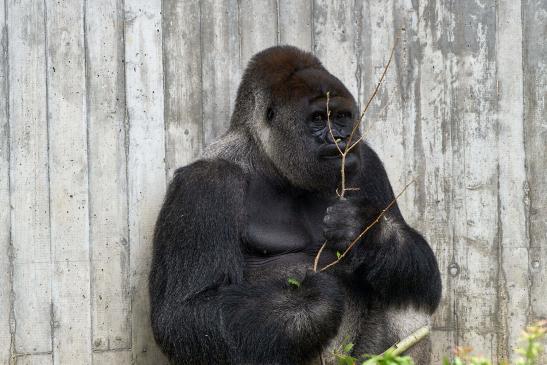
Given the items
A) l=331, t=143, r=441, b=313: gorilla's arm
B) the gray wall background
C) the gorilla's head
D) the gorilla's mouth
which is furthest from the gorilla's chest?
the gray wall background

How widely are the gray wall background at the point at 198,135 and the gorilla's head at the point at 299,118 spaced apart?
56cm

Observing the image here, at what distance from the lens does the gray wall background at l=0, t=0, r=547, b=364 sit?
4578 millimetres

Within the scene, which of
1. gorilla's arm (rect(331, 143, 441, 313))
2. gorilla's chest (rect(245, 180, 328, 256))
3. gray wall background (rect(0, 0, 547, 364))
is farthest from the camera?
gray wall background (rect(0, 0, 547, 364))

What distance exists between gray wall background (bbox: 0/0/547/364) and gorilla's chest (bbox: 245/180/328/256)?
2.35 ft

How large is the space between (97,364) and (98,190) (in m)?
0.91

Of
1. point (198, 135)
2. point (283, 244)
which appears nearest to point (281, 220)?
point (283, 244)

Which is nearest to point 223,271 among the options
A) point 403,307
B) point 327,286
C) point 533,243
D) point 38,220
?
point 327,286

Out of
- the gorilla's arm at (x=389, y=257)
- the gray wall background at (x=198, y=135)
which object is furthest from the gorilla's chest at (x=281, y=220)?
the gray wall background at (x=198, y=135)

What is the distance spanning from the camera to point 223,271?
3.93 meters

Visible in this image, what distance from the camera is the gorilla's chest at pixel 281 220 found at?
419 centimetres

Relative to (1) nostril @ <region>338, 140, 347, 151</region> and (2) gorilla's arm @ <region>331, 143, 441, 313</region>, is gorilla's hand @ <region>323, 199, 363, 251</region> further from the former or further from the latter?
(1) nostril @ <region>338, 140, 347, 151</region>

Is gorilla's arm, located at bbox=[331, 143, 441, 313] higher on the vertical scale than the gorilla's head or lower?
lower

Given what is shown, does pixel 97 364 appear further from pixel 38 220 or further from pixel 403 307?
pixel 403 307

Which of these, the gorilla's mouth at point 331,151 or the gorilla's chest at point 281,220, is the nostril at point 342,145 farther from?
the gorilla's chest at point 281,220
